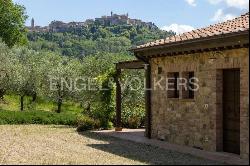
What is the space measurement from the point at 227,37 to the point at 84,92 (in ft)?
53.3

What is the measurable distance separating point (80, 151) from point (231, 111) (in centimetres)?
431

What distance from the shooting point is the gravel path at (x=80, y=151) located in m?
10.2

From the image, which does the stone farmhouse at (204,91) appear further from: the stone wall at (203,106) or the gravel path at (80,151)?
the gravel path at (80,151)

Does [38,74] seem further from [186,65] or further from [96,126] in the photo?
[186,65]

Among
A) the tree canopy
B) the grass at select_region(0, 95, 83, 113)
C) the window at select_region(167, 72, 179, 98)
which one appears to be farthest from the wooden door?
the tree canopy

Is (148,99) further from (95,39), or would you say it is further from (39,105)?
(95,39)

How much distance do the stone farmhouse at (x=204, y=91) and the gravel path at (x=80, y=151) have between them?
3.81ft

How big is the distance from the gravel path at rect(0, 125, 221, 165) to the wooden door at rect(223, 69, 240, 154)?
1349 mm

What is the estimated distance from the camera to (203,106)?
12.1 m

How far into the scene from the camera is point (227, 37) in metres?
10.4

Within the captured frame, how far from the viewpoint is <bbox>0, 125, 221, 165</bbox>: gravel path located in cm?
1016

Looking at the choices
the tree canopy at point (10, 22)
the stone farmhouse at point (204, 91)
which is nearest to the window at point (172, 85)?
the stone farmhouse at point (204, 91)

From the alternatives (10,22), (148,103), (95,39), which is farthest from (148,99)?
(95,39)

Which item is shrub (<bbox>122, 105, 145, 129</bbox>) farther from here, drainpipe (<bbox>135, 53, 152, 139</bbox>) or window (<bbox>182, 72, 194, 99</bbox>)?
window (<bbox>182, 72, 194, 99</bbox>)
